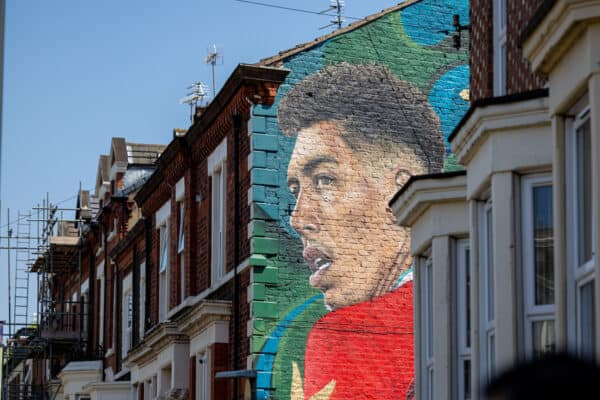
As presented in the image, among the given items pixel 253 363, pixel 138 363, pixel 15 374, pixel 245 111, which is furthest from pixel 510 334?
pixel 15 374

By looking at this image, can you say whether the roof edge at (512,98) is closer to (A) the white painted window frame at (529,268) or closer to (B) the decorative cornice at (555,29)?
(A) the white painted window frame at (529,268)

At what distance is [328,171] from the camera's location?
24203mm

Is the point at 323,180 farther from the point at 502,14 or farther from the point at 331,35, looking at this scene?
the point at 502,14

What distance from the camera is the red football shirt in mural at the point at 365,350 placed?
23.5 m

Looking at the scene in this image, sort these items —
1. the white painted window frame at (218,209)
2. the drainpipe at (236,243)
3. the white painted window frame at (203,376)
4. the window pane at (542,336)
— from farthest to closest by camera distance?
the white painted window frame at (218,209)
the white painted window frame at (203,376)
the drainpipe at (236,243)
the window pane at (542,336)

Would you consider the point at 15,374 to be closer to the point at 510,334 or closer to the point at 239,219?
the point at 239,219

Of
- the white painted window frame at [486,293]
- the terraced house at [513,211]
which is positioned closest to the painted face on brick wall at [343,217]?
the terraced house at [513,211]

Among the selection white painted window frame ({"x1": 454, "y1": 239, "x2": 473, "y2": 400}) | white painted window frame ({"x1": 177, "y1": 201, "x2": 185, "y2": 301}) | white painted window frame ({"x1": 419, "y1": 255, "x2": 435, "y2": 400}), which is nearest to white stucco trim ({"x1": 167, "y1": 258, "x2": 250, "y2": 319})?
white painted window frame ({"x1": 177, "y1": 201, "x2": 185, "y2": 301})

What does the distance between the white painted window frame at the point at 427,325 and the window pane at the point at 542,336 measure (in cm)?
406

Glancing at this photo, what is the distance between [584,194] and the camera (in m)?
8.83

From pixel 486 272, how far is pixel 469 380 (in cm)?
225

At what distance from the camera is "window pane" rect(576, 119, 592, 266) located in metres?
8.79

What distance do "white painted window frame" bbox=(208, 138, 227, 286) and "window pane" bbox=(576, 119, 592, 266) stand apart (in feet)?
55.6

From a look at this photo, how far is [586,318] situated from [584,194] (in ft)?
2.91
